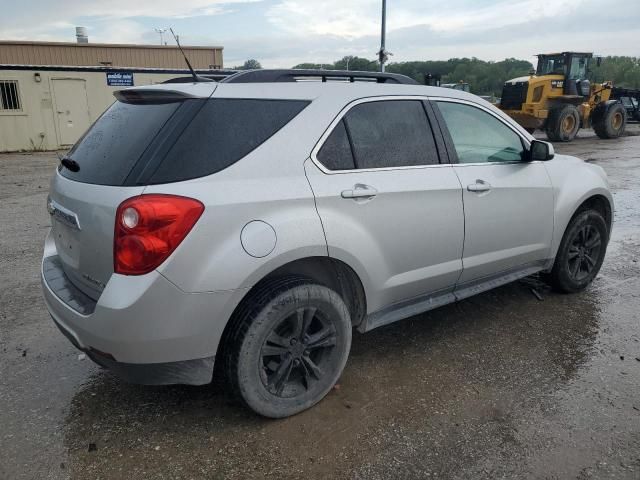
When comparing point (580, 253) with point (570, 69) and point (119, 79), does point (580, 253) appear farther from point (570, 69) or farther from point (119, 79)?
point (119, 79)

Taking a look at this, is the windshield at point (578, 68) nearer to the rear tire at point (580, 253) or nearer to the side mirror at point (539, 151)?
the rear tire at point (580, 253)

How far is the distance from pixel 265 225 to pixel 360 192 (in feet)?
2.00

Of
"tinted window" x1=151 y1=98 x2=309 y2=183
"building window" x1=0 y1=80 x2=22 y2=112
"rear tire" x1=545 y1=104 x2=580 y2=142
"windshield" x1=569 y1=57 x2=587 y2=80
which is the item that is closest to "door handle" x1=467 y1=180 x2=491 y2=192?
"tinted window" x1=151 y1=98 x2=309 y2=183

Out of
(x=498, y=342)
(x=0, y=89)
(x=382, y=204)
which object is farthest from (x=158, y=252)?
(x=0, y=89)

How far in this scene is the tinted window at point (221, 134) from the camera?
2.39 m

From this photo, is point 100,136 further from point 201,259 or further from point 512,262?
point 512,262

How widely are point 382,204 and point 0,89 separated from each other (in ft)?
60.6

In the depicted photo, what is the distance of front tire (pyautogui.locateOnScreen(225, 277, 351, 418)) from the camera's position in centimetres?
252

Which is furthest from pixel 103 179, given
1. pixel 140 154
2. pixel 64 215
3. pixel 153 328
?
pixel 153 328

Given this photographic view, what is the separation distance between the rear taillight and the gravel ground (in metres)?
0.95

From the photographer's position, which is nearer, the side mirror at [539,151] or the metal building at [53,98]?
the side mirror at [539,151]

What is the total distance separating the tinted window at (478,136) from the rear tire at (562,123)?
16022mm

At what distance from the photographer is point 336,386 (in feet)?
10.2

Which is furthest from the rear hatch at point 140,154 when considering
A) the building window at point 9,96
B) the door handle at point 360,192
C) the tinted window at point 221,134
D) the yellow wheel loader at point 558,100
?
the building window at point 9,96
